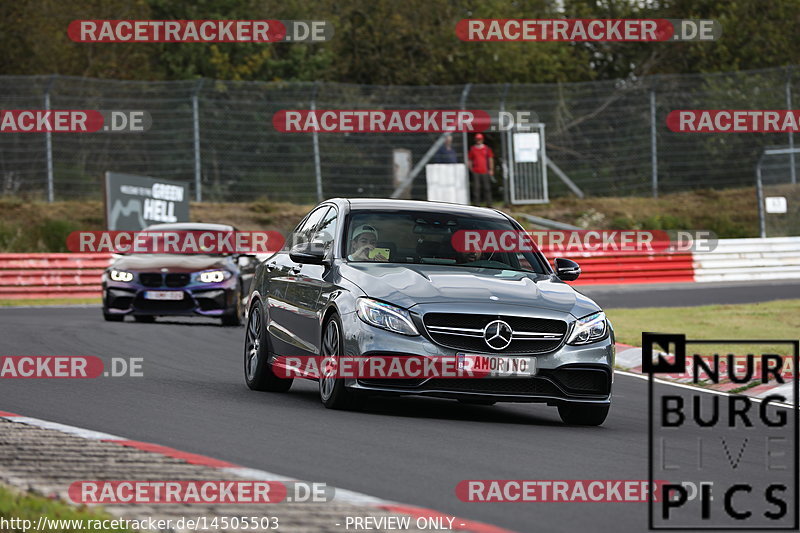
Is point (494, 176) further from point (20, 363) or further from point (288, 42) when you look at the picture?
point (20, 363)

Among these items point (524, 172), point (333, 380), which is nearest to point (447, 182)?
point (524, 172)

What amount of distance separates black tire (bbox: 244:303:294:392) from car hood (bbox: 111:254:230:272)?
7.89m

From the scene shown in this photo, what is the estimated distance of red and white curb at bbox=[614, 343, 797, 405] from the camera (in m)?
13.2

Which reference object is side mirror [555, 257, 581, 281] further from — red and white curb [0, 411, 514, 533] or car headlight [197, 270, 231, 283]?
car headlight [197, 270, 231, 283]

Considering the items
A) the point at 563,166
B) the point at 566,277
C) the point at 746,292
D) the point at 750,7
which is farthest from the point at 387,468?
the point at 750,7

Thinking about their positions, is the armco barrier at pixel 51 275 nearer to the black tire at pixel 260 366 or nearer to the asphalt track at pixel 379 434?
the asphalt track at pixel 379 434

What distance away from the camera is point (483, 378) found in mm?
9883

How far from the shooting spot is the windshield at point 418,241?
11.0 metres

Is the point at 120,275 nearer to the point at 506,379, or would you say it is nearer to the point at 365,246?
the point at 365,246

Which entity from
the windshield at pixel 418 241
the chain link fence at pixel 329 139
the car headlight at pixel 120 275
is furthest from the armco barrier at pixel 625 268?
the windshield at pixel 418 241

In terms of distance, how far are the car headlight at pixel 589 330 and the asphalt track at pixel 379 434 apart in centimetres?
60

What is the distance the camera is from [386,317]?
32.7 ft

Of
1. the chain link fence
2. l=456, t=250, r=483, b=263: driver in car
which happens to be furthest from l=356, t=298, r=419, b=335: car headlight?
the chain link fence

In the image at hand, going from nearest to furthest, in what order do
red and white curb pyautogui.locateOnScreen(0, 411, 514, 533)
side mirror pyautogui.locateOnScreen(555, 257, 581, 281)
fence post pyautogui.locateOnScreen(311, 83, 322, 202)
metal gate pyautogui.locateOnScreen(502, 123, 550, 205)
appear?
red and white curb pyautogui.locateOnScreen(0, 411, 514, 533)
side mirror pyautogui.locateOnScreen(555, 257, 581, 281)
fence post pyautogui.locateOnScreen(311, 83, 322, 202)
metal gate pyautogui.locateOnScreen(502, 123, 550, 205)
